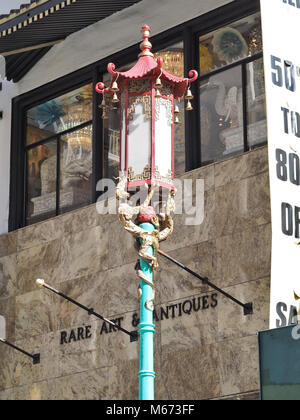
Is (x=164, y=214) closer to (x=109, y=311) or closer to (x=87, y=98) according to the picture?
(x=109, y=311)

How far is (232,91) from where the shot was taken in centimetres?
1741

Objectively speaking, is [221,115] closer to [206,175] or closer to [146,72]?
[206,175]

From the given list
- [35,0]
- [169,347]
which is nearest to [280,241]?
[169,347]

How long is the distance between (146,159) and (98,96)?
910cm

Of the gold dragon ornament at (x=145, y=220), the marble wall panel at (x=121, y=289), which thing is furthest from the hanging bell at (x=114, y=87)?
the marble wall panel at (x=121, y=289)

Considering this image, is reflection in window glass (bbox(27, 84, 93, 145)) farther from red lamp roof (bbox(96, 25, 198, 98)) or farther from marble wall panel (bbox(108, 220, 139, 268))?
red lamp roof (bbox(96, 25, 198, 98))

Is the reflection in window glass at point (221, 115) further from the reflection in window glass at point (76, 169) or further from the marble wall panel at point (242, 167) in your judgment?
the reflection in window glass at point (76, 169)

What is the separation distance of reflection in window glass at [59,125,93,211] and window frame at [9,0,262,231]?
358 mm

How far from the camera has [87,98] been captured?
19.9 metres

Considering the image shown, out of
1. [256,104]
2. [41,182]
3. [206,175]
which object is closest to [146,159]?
[206,175]

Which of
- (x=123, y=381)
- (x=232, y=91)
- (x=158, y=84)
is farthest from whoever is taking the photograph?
(x=232, y=91)

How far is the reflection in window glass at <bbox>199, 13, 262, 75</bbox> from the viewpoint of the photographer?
17.2 meters

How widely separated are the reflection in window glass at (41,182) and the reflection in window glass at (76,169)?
0.27 m

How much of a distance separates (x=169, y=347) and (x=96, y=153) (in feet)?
14.4
